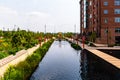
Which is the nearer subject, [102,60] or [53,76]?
[53,76]

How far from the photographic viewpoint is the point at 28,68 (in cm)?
2373

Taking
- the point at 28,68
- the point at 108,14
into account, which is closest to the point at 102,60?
the point at 28,68

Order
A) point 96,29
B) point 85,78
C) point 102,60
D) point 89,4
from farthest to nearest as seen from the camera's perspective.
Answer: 1. point 89,4
2. point 96,29
3. point 102,60
4. point 85,78

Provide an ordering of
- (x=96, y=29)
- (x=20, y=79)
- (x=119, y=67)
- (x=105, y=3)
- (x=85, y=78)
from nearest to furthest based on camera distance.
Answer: (x=20, y=79) < (x=85, y=78) < (x=119, y=67) < (x=105, y=3) < (x=96, y=29)

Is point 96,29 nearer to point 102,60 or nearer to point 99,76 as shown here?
point 102,60

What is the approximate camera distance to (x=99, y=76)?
23.4 meters

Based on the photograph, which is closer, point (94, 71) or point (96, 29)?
point (94, 71)

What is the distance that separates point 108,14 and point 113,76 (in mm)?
54163

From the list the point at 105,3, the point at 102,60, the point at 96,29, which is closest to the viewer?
the point at 102,60

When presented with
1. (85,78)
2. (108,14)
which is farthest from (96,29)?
(85,78)

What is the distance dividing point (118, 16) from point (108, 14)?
296 cm

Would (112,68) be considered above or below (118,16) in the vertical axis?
below

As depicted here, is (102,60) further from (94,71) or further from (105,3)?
(105,3)

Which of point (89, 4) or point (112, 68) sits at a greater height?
point (89, 4)
